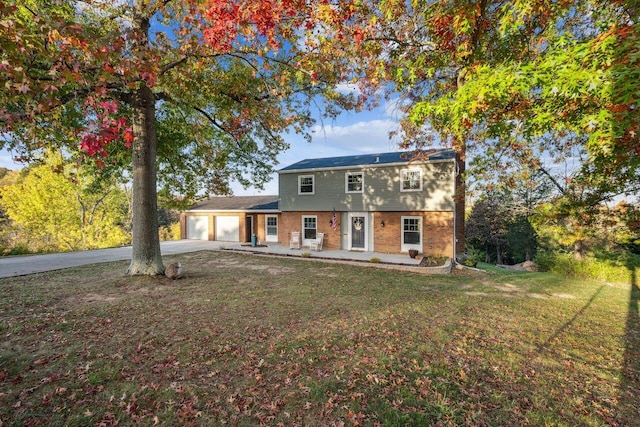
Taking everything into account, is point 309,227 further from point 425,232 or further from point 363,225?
point 425,232

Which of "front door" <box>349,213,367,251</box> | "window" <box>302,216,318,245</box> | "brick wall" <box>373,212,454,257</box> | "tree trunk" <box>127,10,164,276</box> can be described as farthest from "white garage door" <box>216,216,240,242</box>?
"tree trunk" <box>127,10,164,276</box>

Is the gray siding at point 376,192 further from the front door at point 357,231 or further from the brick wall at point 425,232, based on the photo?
the front door at point 357,231

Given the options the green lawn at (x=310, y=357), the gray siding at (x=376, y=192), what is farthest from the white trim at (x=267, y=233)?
the green lawn at (x=310, y=357)

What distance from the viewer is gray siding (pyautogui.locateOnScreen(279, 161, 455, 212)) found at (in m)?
14.2

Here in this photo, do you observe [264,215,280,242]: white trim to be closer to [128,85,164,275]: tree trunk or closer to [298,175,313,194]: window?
[298,175,313,194]: window

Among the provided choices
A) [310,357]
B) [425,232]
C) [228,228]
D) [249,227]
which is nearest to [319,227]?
[425,232]

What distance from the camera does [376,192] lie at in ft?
52.3

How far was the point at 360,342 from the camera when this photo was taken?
4.72 metres

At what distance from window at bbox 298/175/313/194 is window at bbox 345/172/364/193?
8.35 ft

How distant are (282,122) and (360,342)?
7936 millimetres

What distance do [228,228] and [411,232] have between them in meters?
15.1

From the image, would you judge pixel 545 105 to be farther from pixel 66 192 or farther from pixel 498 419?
pixel 66 192

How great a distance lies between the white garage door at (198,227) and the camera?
24250 mm

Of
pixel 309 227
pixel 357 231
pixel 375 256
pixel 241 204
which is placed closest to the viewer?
pixel 375 256
